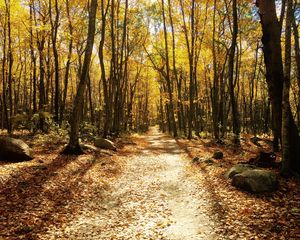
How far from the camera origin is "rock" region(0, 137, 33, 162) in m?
10.9

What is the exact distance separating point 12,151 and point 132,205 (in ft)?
19.1

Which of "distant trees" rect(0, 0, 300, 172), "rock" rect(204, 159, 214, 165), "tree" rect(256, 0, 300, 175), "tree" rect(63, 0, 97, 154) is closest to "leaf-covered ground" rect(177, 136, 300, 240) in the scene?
"tree" rect(256, 0, 300, 175)

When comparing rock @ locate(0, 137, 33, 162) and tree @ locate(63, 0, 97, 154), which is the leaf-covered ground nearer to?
tree @ locate(63, 0, 97, 154)

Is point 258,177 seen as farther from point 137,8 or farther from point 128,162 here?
point 137,8

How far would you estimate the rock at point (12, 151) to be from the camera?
35.7 ft

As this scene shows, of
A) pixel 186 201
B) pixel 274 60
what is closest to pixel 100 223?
pixel 186 201

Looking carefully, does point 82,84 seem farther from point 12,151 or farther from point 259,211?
point 259,211

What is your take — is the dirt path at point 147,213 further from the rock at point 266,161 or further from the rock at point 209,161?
the rock at point 266,161

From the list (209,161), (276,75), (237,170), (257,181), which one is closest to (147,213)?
(257,181)

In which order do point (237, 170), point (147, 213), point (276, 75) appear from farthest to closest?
point (237, 170) < point (276, 75) < point (147, 213)

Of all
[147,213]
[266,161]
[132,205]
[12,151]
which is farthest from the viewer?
[12,151]

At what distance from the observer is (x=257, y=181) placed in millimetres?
8156

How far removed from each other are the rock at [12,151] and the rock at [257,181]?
821cm

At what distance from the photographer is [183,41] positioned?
2831 centimetres
